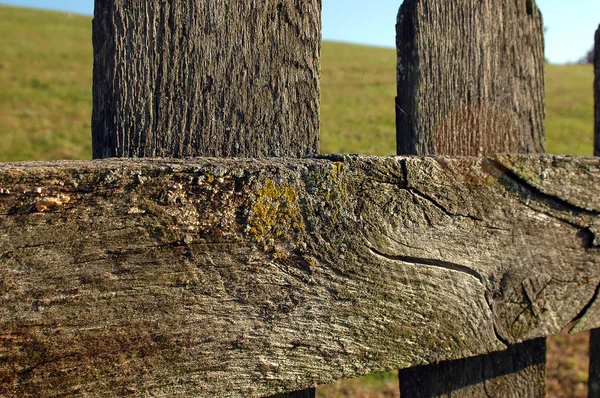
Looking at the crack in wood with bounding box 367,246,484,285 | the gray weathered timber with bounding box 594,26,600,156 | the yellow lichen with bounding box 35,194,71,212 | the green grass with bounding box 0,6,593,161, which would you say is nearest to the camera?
the yellow lichen with bounding box 35,194,71,212

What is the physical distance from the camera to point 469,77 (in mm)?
1569

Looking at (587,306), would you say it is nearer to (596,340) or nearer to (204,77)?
(596,340)

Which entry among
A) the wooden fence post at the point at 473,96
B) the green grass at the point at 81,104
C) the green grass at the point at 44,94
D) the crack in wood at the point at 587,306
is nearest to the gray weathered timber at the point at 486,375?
the wooden fence post at the point at 473,96

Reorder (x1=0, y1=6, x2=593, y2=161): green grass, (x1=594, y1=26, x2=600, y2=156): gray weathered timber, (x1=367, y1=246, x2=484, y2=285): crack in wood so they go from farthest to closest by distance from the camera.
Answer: (x1=0, y1=6, x2=593, y2=161): green grass, (x1=594, y1=26, x2=600, y2=156): gray weathered timber, (x1=367, y1=246, x2=484, y2=285): crack in wood

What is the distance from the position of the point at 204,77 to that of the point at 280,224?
1.50 feet

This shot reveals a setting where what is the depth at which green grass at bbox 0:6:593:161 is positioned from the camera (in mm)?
12648

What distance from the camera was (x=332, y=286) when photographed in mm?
1160

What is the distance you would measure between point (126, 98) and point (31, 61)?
24.7 metres

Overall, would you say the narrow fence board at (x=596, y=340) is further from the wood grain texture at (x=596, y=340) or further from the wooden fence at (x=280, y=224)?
the wooden fence at (x=280, y=224)

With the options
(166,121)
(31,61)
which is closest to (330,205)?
(166,121)

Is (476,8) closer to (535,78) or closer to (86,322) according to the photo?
Result: (535,78)

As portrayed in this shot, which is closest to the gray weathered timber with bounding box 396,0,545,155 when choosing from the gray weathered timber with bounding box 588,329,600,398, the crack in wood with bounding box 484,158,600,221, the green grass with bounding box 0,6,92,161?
the crack in wood with bounding box 484,158,600,221

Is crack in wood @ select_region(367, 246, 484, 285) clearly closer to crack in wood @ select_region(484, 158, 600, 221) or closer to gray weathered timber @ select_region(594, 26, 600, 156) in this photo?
crack in wood @ select_region(484, 158, 600, 221)

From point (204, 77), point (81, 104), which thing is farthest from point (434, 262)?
point (81, 104)
